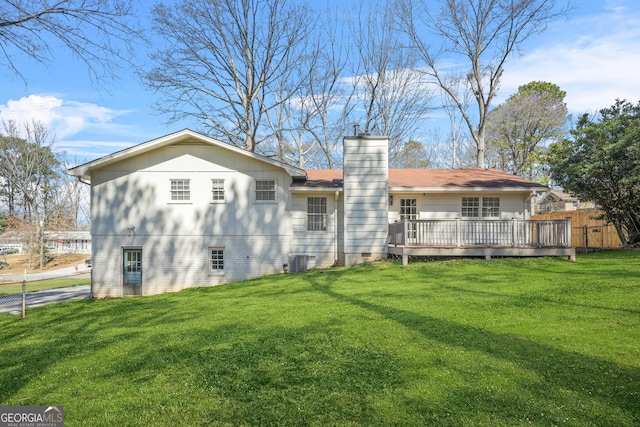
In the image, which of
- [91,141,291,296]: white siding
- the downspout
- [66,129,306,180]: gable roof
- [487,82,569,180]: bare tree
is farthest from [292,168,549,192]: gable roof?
[487,82,569,180]: bare tree

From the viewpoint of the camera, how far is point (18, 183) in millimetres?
41312

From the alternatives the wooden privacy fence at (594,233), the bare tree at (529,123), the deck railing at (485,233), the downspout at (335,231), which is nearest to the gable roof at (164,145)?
the downspout at (335,231)

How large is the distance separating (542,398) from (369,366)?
74.6 inches

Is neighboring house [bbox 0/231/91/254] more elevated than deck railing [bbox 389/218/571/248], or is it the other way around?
deck railing [bbox 389/218/571/248]

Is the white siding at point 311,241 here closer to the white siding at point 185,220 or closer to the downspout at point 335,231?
the downspout at point 335,231

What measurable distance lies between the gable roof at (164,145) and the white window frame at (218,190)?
1.45 m

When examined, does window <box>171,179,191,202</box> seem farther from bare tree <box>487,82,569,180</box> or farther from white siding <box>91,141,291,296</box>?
bare tree <box>487,82,569,180</box>

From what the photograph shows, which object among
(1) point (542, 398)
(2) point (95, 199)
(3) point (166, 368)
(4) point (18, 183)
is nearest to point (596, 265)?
(1) point (542, 398)

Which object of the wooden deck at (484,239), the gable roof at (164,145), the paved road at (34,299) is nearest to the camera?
the wooden deck at (484,239)

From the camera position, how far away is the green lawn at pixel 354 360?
12.7 feet

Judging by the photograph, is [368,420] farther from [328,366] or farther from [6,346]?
[6,346]

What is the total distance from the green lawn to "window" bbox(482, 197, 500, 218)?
7.56m

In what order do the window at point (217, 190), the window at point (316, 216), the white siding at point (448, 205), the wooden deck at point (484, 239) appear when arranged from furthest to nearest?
the white siding at point (448, 205) < the window at point (316, 216) < the window at point (217, 190) < the wooden deck at point (484, 239)

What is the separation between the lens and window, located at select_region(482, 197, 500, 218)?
17.5 metres
